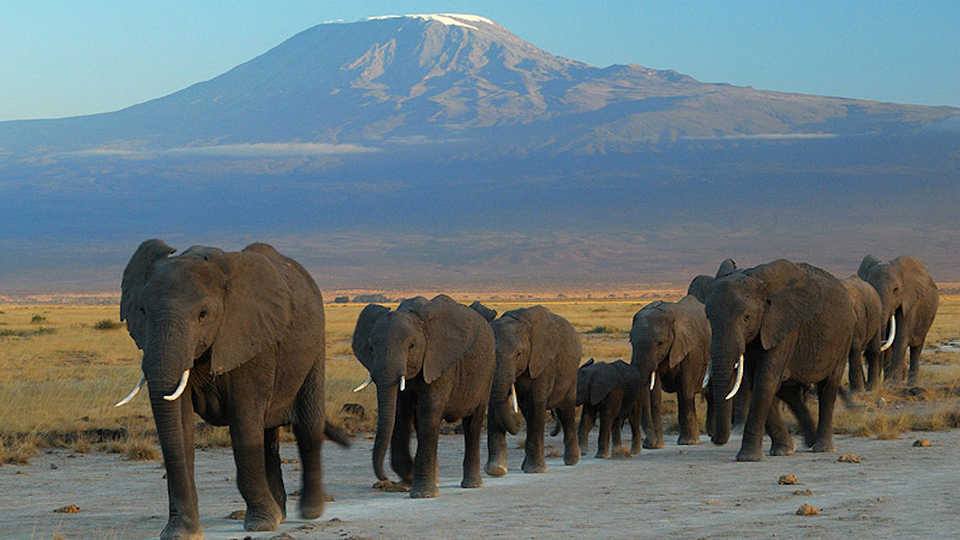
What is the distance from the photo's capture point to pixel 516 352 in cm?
1725

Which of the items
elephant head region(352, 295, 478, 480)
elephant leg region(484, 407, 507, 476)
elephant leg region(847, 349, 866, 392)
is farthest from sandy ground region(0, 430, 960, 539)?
elephant leg region(847, 349, 866, 392)

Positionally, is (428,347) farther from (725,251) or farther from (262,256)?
(725,251)

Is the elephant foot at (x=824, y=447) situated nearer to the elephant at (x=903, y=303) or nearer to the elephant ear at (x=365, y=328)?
the elephant ear at (x=365, y=328)

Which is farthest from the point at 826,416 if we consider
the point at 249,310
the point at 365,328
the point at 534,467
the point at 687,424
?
the point at 249,310

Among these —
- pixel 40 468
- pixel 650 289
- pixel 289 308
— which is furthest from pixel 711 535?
pixel 650 289

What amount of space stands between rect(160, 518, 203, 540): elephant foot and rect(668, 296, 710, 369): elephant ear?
33.6ft

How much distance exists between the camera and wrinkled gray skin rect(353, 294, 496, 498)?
48.5 ft

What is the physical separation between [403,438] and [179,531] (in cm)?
461

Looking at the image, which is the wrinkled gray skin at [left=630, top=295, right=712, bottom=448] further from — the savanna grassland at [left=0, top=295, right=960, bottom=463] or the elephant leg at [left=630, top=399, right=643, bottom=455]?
the savanna grassland at [left=0, top=295, right=960, bottom=463]

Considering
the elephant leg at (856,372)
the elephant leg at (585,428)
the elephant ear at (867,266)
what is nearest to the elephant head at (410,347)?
the elephant leg at (585,428)

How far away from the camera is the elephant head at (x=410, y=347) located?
14742mm

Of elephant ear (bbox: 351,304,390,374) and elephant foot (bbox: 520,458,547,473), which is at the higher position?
elephant ear (bbox: 351,304,390,374)

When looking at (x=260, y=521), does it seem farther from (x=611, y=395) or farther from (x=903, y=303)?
(x=903, y=303)

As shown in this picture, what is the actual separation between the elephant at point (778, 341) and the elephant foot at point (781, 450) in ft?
0.04
